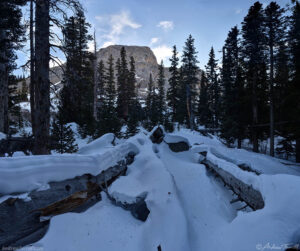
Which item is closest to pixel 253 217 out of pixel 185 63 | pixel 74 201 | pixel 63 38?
pixel 74 201

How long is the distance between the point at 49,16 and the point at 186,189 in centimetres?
732

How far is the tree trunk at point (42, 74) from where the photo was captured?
4.88 metres

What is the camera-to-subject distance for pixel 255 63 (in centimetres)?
1562

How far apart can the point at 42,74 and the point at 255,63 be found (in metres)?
18.9

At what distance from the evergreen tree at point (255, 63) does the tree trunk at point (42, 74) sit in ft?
58.0

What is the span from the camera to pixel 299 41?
12812 mm

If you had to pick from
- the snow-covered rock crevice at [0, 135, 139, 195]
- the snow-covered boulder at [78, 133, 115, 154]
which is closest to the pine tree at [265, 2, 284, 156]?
the snow-covered boulder at [78, 133, 115, 154]

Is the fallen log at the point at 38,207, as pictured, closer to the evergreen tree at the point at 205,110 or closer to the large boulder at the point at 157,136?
the large boulder at the point at 157,136

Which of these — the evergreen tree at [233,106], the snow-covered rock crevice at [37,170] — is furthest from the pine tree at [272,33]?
the snow-covered rock crevice at [37,170]

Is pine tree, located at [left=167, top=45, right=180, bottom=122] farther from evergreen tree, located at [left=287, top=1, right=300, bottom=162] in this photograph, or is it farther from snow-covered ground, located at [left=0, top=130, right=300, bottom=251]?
snow-covered ground, located at [left=0, top=130, right=300, bottom=251]

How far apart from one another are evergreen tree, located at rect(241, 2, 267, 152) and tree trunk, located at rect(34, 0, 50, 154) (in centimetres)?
1769

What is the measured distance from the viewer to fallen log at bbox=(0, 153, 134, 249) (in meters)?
1.70

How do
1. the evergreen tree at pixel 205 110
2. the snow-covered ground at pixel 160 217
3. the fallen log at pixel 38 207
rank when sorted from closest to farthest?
the fallen log at pixel 38 207 < the snow-covered ground at pixel 160 217 < the evergreen tree at pixel 205 110

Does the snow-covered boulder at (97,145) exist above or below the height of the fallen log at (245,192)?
above
